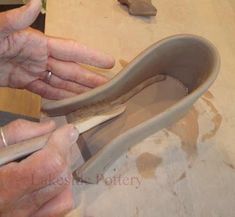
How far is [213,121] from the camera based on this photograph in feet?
2.03

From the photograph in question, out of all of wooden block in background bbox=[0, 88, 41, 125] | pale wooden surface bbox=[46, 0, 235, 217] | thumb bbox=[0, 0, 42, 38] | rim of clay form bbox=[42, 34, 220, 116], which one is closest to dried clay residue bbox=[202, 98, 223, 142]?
pale wooden surface bbox=[46, 0, 235, 217]

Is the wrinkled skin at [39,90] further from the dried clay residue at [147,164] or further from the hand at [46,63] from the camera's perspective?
the dried clay residue at [147,164]

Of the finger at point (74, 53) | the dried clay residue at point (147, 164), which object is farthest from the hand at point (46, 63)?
the dried clay residue at point (147, 164)

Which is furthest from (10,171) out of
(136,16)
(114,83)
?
(136,16)

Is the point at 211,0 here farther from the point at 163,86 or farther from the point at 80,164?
the point at 80,164

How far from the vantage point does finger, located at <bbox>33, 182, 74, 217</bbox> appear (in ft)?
1.47

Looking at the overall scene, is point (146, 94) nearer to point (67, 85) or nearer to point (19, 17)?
point (67, 85)

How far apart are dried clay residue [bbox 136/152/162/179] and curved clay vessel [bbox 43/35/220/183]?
0.04m

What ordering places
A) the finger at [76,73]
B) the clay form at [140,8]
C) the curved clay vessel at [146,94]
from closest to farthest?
1. the curved clay vessel at [146,94]
2. the finger at [76,73]
3. the clay form at [140,8]

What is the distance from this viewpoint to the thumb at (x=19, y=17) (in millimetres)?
504

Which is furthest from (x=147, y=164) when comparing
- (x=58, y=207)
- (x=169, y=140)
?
(x=58, y=207)

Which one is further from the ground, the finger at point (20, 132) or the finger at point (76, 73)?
the finger at point (20, 132)

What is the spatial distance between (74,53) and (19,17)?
0.13 meters

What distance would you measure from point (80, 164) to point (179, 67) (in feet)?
0.88
